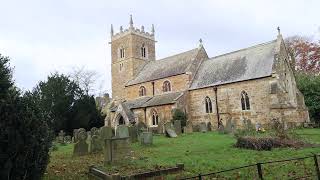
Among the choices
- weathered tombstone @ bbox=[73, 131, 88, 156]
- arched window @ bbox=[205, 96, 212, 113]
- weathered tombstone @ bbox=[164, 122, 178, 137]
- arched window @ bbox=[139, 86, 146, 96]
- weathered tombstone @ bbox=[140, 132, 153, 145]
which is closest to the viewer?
weathered tombstone @ bbox=[73, 131, 88, 156]

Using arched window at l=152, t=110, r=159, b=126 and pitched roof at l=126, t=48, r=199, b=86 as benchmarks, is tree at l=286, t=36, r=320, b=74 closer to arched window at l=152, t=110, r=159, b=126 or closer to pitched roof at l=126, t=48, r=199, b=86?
pitched roof at l=126, t=48, r=199, b=86

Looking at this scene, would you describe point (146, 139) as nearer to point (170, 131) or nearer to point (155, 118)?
point (170, 131)

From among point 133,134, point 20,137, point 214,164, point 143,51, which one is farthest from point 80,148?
point 143,51

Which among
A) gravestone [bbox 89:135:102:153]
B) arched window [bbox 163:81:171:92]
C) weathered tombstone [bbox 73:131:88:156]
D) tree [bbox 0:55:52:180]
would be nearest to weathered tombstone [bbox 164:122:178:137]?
gravestone [bbox 89:135:102:153]

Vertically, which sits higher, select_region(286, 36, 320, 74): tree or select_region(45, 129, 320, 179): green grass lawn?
select_region(286, 36, 320, 74): tree

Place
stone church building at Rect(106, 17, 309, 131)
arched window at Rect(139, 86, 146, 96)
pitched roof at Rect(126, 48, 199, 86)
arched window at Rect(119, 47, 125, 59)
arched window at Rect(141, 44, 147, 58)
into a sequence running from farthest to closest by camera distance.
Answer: arched window at Rect(141, 44, 147, 58) < arched window at Rect(119, 47, 125, 59) < arched window at Rect(139, 86, 146, 96) < pitched roof at Rect(126, 48, 199, 86) < stone church building at Rect(106, 17, 309, 131)

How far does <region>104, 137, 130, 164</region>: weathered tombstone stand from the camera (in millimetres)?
10531

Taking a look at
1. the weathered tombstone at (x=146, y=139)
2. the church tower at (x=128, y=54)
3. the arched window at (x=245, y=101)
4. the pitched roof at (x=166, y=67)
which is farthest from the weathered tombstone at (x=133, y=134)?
the church tower at (x=128, y=54)

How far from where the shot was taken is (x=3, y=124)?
6.95 meters

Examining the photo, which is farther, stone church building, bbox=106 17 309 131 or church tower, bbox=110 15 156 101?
church tower, bbox=110 15 156 101

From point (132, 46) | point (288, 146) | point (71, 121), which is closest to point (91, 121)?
point (71, 121)

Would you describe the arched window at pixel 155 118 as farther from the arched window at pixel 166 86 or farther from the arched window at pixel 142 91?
the arched window at pixel 142 91

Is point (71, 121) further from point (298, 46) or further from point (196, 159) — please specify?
point (298, 46)

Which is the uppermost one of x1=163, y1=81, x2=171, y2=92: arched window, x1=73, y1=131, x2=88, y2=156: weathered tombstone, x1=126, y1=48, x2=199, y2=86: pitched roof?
x1=126, y1=48, x2=199, y2=86: pitched roof
